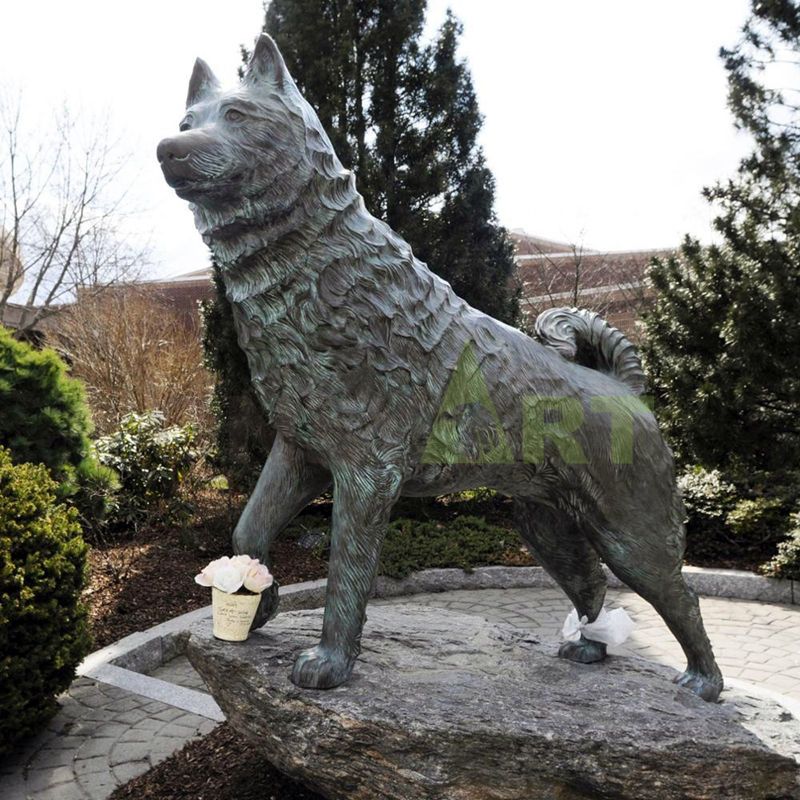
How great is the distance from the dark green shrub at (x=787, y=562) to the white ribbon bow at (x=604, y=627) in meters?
4.08

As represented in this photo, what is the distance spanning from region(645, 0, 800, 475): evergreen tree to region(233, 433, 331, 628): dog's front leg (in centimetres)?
584

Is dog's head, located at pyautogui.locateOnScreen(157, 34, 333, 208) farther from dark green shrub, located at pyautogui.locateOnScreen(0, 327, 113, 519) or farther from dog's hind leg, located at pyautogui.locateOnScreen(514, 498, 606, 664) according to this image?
dark green shrub, located at pyautogui.locateOnScreen(0, 327, 113, 519)

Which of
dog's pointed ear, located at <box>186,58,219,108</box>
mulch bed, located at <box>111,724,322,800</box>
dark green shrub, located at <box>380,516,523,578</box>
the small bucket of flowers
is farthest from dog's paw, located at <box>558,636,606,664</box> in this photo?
dark green shrub, located at <box>380,516,523,578</box>

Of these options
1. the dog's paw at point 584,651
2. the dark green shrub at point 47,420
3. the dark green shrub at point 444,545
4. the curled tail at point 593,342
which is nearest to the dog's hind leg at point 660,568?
the dog's paw at point 584,651

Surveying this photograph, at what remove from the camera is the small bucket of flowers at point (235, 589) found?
8.87ft

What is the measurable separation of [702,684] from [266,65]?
9.12ft

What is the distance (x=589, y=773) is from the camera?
8.09 ft

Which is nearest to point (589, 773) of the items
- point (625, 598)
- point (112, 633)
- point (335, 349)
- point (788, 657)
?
point (335, 349)

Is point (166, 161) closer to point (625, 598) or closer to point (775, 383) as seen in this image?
point (625, 598)

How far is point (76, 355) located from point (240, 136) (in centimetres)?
1250

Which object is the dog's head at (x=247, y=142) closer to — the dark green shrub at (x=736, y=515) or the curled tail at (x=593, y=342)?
the curled tail at (x=593, y=342)

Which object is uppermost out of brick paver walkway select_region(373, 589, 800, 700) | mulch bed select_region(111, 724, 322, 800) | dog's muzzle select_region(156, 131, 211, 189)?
dog's muzzle select_region(156, 131, 211, 189)

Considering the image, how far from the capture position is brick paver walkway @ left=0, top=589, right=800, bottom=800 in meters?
3.35

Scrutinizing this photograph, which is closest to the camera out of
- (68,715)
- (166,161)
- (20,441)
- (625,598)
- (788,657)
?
(166,161)
